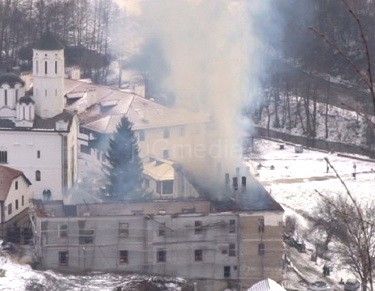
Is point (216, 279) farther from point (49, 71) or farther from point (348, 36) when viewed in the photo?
point (348, 36)

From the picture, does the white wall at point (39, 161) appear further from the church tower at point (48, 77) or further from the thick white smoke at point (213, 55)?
the thick white smoke at point (213, 55)

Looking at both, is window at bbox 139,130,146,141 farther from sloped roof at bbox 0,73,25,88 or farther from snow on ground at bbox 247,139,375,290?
sloped roof at bbox 0,73,25,88

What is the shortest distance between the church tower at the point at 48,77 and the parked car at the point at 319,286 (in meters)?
7.87

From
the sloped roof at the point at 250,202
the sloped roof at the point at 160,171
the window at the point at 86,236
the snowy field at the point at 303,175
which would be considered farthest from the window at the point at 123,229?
the snowy field at the point at 303,175

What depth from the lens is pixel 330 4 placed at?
44.9 metres

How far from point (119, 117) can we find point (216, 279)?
27.5 ft

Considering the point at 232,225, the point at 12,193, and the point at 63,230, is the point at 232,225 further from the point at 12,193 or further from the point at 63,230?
the point at 12,193

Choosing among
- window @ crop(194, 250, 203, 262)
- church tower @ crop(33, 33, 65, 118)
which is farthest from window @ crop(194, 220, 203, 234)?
church tower @ crop(33, 33, 65, 118)

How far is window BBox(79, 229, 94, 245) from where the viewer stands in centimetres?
1875

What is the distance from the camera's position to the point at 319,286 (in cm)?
1908

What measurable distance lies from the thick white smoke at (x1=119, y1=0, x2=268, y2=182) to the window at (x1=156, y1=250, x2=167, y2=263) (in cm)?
Answer: 491

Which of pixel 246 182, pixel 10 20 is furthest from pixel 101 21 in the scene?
pixel 246 182

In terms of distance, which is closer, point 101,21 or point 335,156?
point 335,156

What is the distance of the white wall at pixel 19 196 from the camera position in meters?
20.4
